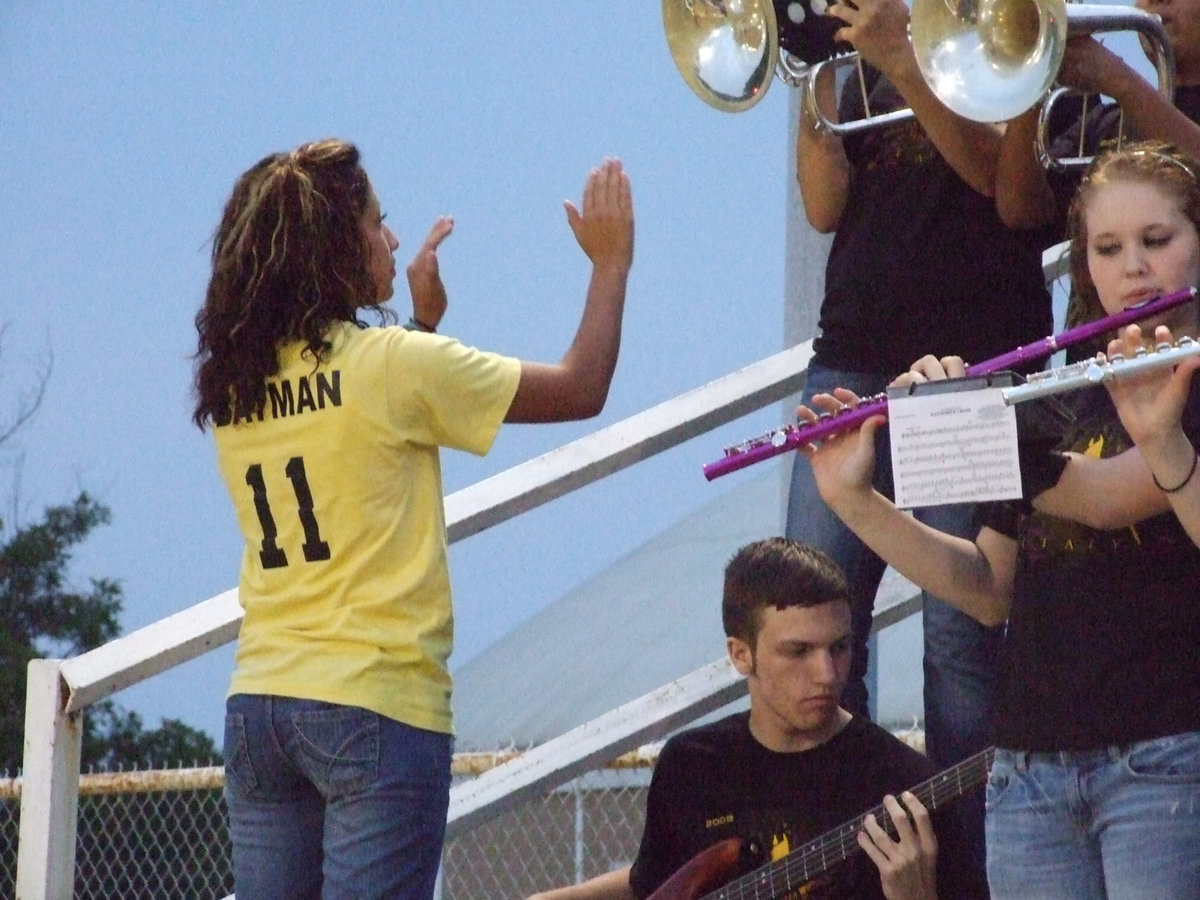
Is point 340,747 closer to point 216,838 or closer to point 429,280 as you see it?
point 429,280

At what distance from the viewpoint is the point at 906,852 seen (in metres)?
2.60

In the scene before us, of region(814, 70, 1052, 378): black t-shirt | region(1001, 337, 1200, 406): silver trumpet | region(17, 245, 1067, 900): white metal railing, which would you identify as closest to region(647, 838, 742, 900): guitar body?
region(17, 245, 1067, 900): white metal railing

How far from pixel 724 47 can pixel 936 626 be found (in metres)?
0.99

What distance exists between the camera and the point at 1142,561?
6.55 feet

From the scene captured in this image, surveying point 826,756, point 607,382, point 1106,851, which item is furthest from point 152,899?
point 1106,851

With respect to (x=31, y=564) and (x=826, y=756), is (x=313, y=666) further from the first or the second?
(x=31, y=564)

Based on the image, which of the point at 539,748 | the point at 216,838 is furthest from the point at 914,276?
the point at 216,838

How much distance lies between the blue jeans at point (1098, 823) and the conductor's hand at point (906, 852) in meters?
0.59

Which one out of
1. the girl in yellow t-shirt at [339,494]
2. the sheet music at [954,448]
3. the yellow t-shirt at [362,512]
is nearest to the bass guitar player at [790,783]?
the girl in yellow t-shirt at [339,494]

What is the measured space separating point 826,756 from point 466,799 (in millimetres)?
648

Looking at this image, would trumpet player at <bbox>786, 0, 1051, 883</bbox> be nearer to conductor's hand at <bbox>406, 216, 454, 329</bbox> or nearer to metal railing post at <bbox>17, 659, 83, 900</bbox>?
conductor's hand at <bbox>406, 216, 454, 329</bbox>

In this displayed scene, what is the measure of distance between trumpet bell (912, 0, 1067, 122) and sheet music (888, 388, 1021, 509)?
71 cm

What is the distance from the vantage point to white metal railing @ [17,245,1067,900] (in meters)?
2.92

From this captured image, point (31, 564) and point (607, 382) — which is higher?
point (607, 382)
